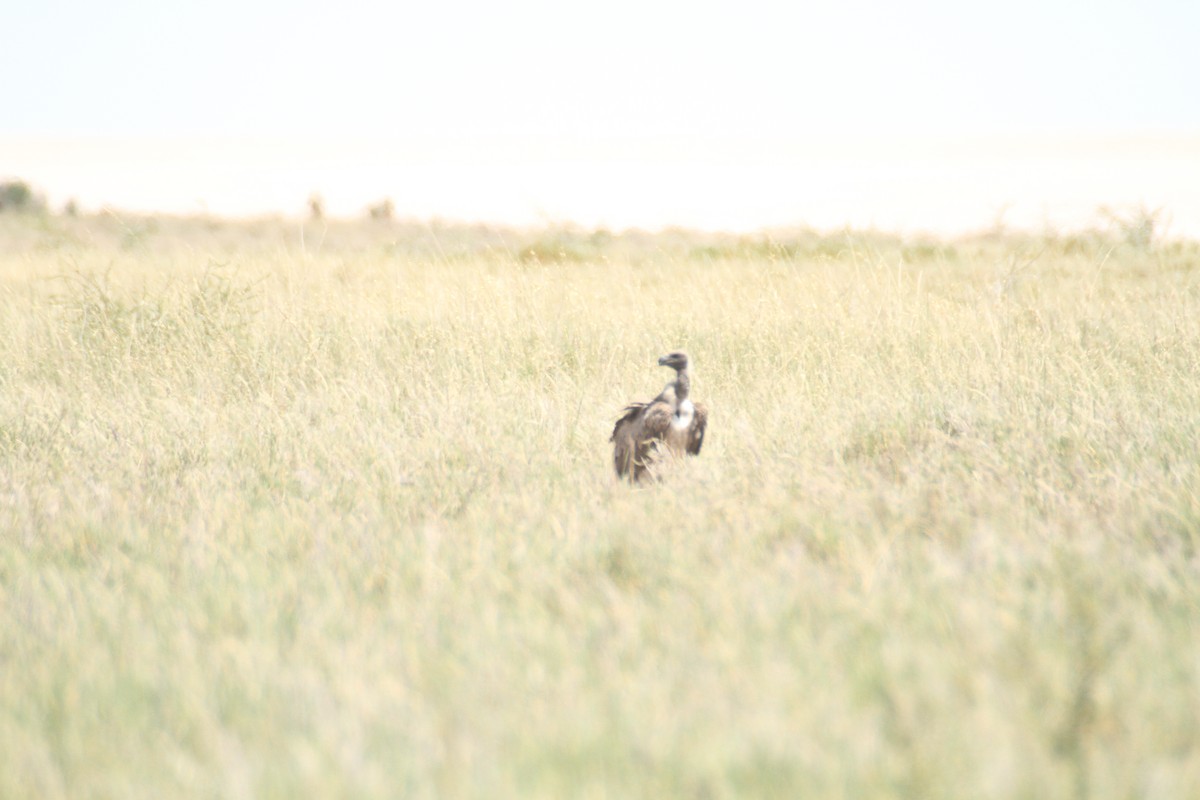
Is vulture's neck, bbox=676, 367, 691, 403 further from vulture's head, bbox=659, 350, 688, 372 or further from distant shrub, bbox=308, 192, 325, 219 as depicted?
distant shrub, bbox=308, 192, 325, 219

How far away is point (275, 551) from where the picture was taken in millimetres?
3055

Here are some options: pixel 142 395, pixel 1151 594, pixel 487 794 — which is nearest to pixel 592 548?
pixel 487 794

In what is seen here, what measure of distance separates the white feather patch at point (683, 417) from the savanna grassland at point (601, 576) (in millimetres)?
172

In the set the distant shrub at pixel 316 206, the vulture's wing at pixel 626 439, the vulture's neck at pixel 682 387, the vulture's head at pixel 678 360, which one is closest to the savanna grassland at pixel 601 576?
the vulture's wing at pixel 626 439

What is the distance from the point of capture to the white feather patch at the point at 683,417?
4.12m

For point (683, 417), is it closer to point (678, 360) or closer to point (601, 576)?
point (678, 360)

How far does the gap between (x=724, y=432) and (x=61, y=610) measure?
9.64ft

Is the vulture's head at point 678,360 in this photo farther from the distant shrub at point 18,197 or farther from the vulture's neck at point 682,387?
the distant shrub at point 18,197

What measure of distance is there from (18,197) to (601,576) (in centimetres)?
3587

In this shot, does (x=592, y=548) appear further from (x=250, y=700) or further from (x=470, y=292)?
(x=470, y=292)

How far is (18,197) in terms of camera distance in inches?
1268

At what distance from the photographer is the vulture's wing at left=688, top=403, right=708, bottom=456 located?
427 cm

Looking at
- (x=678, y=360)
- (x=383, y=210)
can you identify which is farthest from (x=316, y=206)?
(x=678, y=360)

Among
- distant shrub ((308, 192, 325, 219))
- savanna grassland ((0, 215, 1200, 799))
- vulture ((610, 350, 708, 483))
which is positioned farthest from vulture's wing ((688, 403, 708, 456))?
distant shrub ((308, 192, 325, 219))
